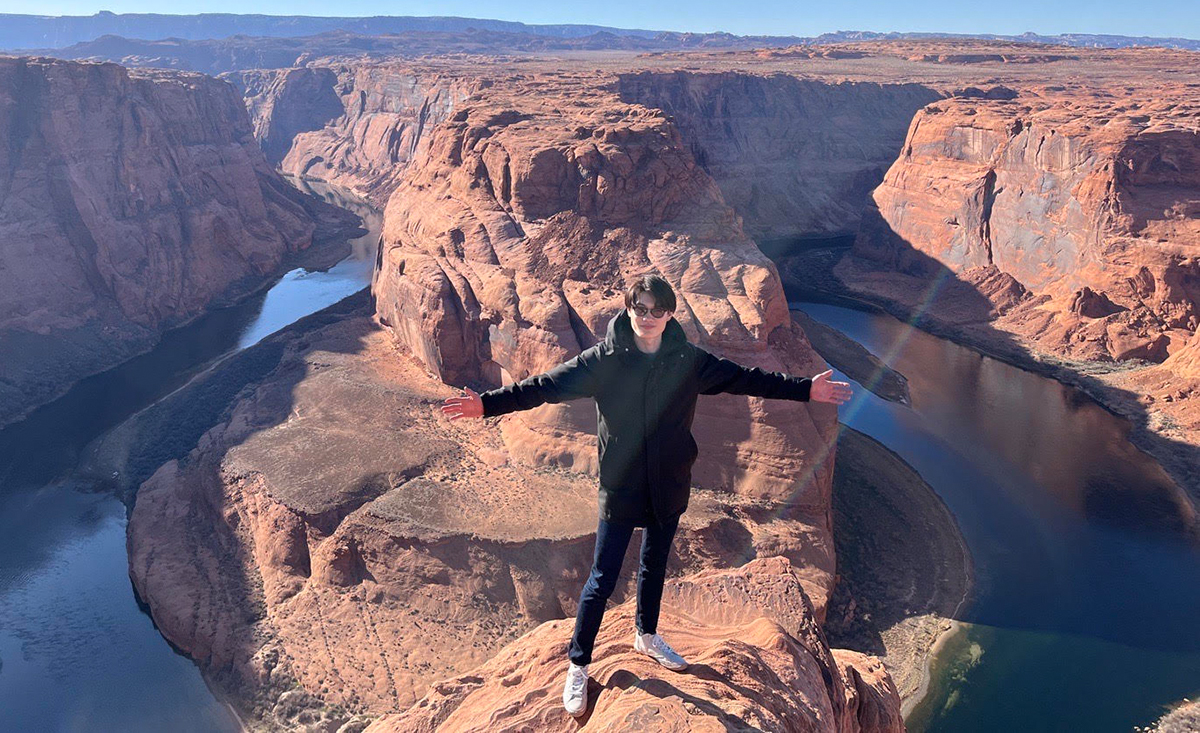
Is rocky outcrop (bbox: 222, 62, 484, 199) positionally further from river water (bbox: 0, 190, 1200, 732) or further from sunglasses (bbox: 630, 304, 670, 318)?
sunglasses (bbox: 630, 304, 670, 318)

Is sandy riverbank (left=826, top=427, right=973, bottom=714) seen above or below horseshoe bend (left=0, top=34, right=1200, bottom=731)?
below

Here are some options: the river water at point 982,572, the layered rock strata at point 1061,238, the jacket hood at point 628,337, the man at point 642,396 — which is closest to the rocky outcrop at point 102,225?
the river water at point 982,572

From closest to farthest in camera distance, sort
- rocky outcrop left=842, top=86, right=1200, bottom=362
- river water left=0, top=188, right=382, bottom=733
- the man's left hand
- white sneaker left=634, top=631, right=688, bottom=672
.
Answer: the man's left hand < white sneaker left=634, top=631, right=688, bottom=672 < river water left=0, top=188, right=382, bottom=733 < rocky outcrop left=842, top=86, right=1200, bottom=362

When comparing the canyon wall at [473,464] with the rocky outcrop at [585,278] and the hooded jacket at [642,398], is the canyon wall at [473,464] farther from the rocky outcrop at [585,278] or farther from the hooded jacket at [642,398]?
the hooded jacket at [642,398]

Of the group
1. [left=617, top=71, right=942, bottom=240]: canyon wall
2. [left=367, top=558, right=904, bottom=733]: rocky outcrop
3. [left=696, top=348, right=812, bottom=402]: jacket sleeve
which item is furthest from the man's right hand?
[left=617, top=71, right=942, bottom=240]: canyon wall

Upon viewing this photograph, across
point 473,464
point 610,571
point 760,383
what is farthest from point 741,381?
point 473,464

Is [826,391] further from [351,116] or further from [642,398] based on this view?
[351,116]
